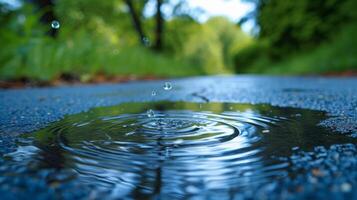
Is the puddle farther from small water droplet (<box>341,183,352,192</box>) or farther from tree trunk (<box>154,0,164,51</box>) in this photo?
tree trunk (<box>154,0,164,51</box>)

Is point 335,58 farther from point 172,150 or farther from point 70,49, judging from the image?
point 172,150

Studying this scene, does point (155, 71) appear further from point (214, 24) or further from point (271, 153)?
point (214, 24)

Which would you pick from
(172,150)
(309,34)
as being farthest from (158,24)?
(172,150)

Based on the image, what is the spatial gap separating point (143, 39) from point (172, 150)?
39.1 ft

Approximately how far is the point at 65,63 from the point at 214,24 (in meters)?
40.5

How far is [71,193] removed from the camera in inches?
32.5

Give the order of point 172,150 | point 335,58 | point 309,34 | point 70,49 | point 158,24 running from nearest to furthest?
point 172,150 → point 70,49 → point 335,58 → point 309,34 → point 158,24

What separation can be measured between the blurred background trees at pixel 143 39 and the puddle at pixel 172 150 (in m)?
3.93

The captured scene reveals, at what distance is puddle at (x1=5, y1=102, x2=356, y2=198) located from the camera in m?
0.91

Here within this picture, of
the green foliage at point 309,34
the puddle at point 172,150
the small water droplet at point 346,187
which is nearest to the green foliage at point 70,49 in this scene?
the puddle at point 172,150

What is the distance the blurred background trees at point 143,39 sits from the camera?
531 cm

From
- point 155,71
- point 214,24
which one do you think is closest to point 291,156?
point 155,71

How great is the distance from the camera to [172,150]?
121 centimetres

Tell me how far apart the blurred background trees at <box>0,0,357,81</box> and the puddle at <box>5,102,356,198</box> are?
393cm
